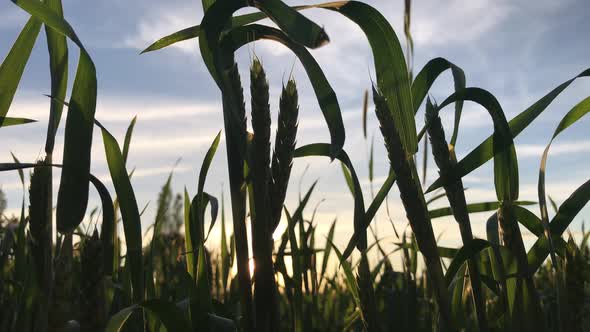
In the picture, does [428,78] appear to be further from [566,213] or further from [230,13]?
[230,13]

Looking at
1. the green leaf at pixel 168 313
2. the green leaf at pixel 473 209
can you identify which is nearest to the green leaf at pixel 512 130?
the green leaf at pixel 473 209

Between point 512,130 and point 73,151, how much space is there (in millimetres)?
1193

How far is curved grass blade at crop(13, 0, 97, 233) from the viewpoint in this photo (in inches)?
57.5

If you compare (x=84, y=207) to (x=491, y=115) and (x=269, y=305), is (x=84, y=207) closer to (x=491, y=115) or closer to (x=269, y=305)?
(x=269, y=305)

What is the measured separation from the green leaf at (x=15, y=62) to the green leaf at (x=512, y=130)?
1204mm

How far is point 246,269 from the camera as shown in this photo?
57.9 inches

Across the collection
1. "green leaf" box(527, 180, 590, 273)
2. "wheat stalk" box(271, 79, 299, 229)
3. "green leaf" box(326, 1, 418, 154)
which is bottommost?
"green leaf" box(527, 180, 590, 273)

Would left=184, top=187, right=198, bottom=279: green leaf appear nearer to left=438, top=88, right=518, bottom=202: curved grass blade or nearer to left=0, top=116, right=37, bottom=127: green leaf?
left=0, top=116, right=37, bottom=127: green leaf

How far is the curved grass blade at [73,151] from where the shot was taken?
1461 millimetres

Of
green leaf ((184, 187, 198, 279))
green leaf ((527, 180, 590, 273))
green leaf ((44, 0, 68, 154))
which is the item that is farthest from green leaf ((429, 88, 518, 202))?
green leaf ((44, 0, 68, 154))

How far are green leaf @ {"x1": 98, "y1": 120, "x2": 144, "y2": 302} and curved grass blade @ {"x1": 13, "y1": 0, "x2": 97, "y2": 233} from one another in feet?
0.24

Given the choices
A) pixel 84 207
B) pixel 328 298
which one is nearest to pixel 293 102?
pixel 84 207

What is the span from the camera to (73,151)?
58.0 inches

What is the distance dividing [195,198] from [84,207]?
44 centimetres
